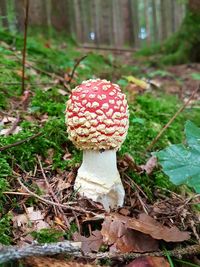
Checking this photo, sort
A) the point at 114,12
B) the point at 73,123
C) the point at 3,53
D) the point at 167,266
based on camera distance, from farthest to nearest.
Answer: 1. the point at 114,12
2. the point at 3,53
3. the point at 73,123
4. the point at 167,266

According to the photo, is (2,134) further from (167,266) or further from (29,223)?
(167,266)

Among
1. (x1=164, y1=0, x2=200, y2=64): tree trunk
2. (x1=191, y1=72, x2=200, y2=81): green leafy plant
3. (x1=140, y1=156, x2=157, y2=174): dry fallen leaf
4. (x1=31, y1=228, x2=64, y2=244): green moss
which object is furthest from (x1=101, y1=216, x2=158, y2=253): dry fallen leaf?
(x1=164, y1=0, x2=200, y2=64): tree trunk

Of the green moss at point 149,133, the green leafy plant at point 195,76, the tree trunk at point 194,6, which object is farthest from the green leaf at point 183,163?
the tree trunk at point 194,6

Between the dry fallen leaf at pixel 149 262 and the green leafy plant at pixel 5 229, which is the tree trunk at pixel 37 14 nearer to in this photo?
the green leafy plant at pixel 5 229

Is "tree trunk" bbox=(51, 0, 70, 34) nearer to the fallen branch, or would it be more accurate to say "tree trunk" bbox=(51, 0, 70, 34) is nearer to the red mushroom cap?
the red mushroom cap

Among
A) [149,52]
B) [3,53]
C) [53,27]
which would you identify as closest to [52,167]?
[3,53]

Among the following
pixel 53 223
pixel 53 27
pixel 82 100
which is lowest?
pixel 53 223
